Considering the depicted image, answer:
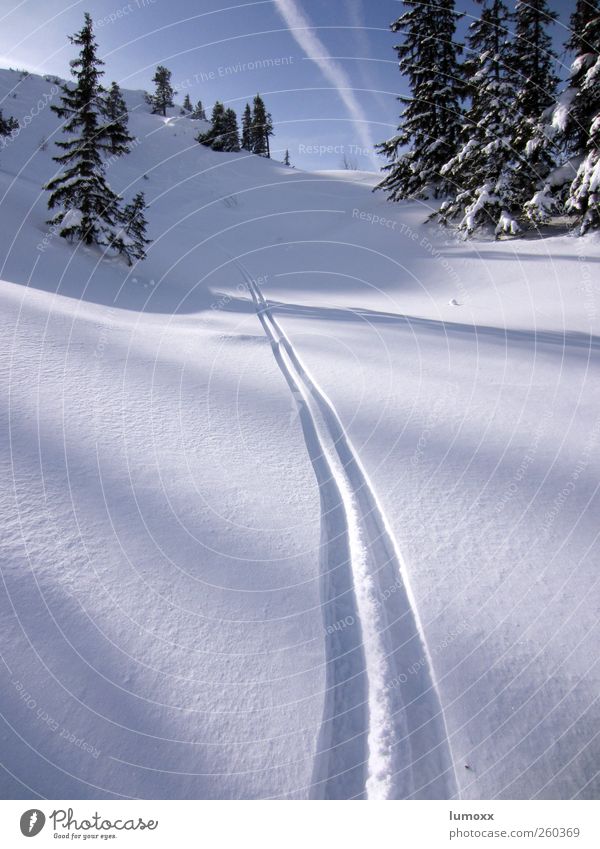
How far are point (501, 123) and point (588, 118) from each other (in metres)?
3.35

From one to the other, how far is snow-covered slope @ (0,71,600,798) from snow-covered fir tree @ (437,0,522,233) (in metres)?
10.3

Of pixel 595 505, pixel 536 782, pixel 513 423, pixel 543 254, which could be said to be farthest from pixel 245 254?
pixel 536 782

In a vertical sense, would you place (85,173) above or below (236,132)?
below

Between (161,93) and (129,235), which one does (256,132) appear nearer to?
(161,93)

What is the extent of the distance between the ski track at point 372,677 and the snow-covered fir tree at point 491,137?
1608cm

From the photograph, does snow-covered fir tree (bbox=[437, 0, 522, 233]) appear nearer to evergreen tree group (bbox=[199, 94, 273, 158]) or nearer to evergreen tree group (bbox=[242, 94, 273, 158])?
evergreen tree group (bbox=[199, 94, 273, 158])

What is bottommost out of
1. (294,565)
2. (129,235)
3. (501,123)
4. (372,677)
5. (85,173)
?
(372,677)

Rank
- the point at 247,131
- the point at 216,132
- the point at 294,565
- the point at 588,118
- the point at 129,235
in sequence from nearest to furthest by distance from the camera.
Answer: the point at 294,565, the point at 588,118, the point at 129,235, the point at 216,132, the point at 247,131

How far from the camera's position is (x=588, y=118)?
1305 centimetres

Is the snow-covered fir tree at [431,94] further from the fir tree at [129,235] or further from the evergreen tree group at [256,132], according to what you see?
the evergreen tree group at [256,132]

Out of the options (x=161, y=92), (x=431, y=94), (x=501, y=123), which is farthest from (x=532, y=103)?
(x=161, y=92)

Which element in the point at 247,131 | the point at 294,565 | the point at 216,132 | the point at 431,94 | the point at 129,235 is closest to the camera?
the point at 294,565

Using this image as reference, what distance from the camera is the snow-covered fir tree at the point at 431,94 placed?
745 inches

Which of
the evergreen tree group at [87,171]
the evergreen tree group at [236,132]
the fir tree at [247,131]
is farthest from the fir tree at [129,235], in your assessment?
the fir tree at [247,131]
